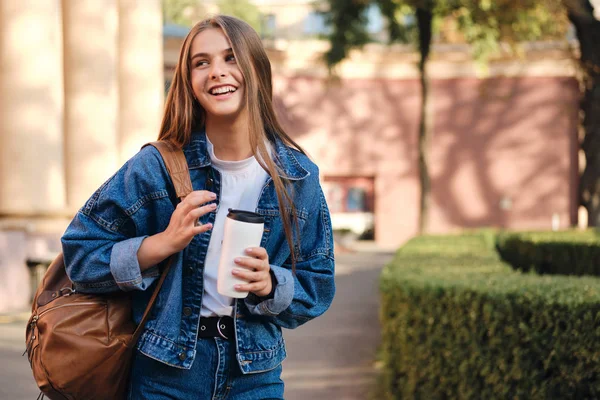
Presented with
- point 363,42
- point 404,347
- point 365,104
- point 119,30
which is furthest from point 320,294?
point 365,104

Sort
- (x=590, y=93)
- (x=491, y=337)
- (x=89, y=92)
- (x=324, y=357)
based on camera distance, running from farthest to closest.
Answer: (x=590, y=93), (x=89, y=92), (x=324, y=357), (x=491, y=337)

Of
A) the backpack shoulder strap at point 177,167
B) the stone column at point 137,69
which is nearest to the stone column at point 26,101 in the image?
the stone column at point 137,69

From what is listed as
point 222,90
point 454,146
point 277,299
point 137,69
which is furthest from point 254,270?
point 454,146

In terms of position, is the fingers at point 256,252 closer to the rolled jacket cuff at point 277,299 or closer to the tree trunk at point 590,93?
the rolled jacket cuff at point 277,299

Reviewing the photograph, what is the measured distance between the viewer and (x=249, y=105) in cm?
233

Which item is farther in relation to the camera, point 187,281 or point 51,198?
point 51,198

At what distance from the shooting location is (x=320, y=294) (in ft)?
7.95

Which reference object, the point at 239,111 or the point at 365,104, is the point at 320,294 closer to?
the point at 239,111

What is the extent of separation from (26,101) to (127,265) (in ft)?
30.4

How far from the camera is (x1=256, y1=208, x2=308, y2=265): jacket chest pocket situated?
2.32 m

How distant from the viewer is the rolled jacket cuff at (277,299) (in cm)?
225

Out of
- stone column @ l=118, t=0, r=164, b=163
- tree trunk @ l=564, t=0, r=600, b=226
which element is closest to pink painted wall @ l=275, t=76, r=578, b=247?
tree trunk @ l=564, t=0, r=600, b=226

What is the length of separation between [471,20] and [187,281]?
58.7 feet

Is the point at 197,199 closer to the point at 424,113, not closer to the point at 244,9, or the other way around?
the point at 424,113
